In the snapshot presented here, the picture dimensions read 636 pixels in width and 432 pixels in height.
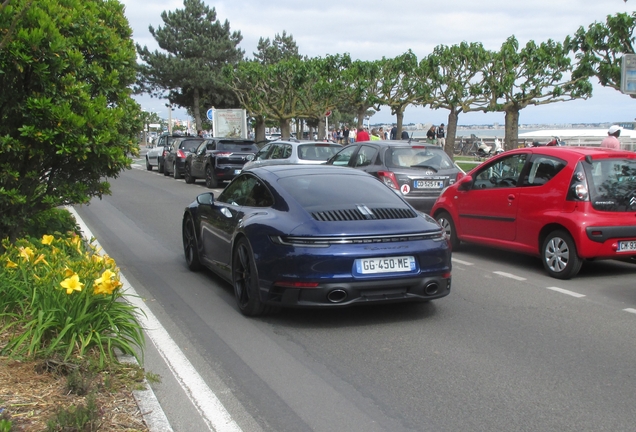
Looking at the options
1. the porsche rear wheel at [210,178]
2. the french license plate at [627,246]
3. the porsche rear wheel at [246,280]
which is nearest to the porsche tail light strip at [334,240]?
the porsche rear wheel at [246,280]

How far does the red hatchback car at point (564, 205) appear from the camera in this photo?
8.90 meters

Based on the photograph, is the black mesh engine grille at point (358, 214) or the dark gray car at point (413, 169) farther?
the dark gray car at point (413, 169)

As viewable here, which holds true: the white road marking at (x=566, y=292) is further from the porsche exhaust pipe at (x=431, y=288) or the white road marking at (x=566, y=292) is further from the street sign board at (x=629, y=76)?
the street sign board at (x=629, y=76)

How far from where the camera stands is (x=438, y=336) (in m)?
6.46

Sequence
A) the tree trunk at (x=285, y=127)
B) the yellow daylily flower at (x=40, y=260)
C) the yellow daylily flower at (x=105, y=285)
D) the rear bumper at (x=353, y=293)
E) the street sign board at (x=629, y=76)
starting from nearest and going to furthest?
the yellow daylily flower at (x=105, y=285) → the yellow daylily flower at (x=40, y=260) → the rear bumper at (x=353, y=293) → the street sign board at (x=629, y=76) → the tree trunk at (x=285, y=127)

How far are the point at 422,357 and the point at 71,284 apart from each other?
2.68 metres

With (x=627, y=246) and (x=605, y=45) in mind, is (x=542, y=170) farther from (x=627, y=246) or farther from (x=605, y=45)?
(x=605, y=45)

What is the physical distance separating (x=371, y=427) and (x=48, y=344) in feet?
7.64

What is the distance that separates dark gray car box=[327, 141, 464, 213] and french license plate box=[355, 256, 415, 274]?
6.96m

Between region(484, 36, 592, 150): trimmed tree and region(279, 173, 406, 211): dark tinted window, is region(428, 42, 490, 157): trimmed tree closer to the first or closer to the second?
region(484, 36, 592, 150): trimmed tree

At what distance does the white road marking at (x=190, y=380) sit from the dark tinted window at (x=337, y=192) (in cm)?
174

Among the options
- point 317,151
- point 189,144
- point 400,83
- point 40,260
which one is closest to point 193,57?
point 400,83

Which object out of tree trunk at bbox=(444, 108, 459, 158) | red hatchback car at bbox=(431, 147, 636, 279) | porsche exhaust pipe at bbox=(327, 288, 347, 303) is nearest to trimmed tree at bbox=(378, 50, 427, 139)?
tree trunk at bbox=(444, 108, 459, 158)

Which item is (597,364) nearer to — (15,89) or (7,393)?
(7,393)
